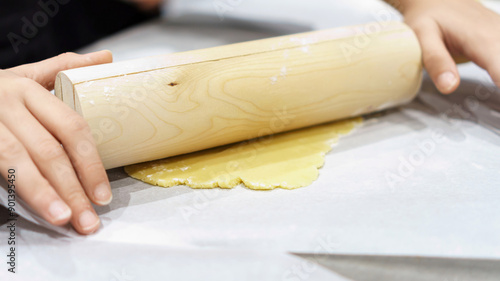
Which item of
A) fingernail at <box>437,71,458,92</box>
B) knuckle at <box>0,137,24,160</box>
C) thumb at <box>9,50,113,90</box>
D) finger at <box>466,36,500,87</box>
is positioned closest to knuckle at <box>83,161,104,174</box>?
knuckle at <box>0,137,24,160</box>

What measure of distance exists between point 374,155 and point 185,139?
1.48ft

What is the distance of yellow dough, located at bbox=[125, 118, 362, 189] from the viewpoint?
35.2 inches

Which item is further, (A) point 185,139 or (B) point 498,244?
(A) point 185,139

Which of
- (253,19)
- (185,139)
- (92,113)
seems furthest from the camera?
(253,19)

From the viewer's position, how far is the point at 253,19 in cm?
202

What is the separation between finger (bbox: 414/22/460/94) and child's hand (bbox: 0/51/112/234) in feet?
2.86

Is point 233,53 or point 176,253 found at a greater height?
point 233,53

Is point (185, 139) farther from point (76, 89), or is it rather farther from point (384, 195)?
point (384, 195)

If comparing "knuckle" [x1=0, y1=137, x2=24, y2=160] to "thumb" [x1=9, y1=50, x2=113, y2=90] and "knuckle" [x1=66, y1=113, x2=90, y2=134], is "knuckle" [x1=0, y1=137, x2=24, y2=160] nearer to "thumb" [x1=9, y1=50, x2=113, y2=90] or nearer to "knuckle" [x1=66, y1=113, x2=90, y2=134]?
"knuckle" [x1=66, y1=113, x2=90, y2=134]

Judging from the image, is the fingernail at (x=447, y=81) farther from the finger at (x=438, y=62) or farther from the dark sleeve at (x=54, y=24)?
the dark sleeve at (x=54, y=24)

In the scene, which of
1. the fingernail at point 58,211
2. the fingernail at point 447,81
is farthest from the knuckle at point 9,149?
the fingernail at point 447,81

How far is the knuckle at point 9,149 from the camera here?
0.70 metres

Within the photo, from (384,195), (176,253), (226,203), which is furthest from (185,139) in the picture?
(384,195)

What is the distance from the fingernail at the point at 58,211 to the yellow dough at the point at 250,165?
219mm
